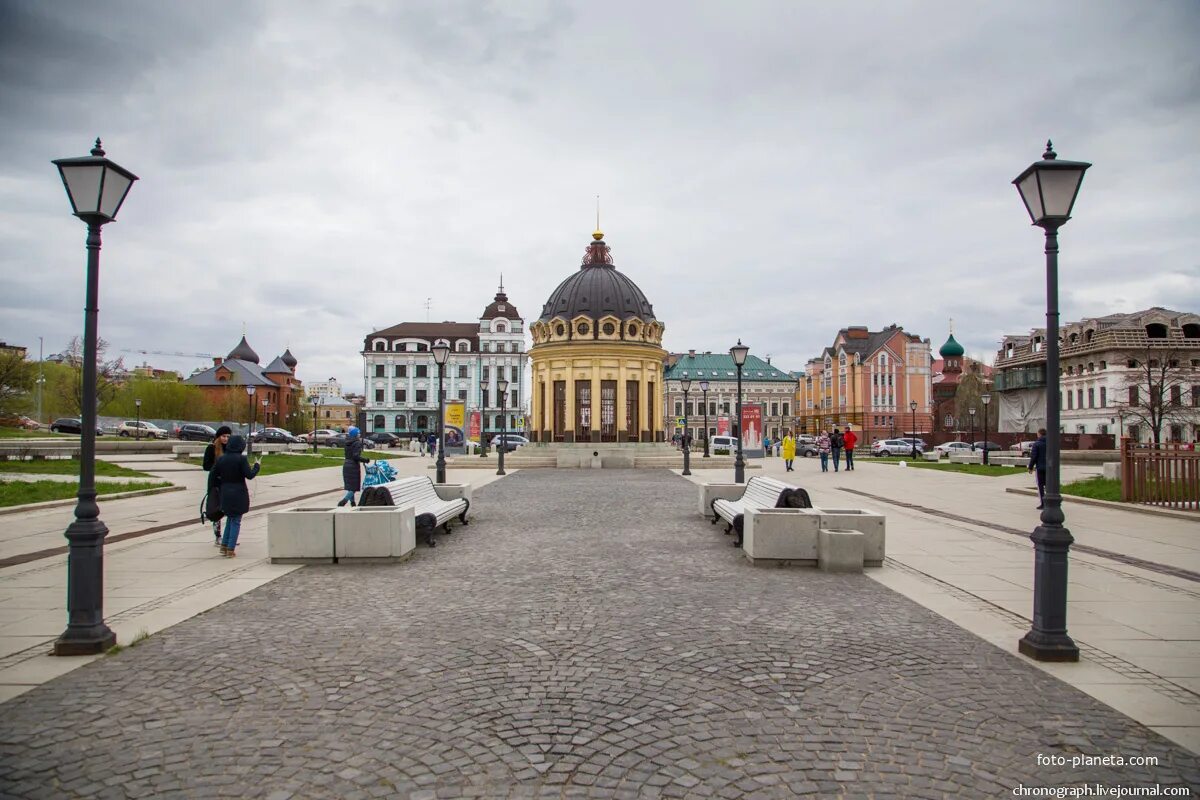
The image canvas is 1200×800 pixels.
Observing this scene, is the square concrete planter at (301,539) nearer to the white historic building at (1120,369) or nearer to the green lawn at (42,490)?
the green lawn at (42,490)

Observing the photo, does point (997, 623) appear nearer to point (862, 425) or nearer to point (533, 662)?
point (533, 662)

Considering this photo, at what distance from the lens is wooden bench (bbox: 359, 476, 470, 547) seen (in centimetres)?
1131

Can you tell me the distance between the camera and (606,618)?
7.31 meters

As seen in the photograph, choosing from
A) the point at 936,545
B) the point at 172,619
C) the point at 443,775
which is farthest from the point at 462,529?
the point at 443,775

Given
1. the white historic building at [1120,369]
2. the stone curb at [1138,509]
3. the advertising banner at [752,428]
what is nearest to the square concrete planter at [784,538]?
the stone curb at [1138,509]

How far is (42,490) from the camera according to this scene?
1769 cm

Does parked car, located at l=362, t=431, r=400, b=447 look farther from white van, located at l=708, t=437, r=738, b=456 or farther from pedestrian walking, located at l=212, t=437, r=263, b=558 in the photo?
pedestrian walking, located at l=212, t=437, r=263, b=558

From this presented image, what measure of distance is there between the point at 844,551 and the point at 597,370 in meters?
34.7

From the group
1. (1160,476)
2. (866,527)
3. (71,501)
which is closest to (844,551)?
(866,527)

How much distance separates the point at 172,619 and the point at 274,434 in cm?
6330

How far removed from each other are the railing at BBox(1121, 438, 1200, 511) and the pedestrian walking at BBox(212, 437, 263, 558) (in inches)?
713

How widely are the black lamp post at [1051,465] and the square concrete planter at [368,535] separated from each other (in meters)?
7.45

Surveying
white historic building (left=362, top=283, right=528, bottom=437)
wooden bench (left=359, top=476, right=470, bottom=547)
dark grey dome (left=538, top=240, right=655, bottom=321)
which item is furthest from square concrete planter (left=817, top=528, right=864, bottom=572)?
white historic building (left=362, top=283, right=528, bottom=437)

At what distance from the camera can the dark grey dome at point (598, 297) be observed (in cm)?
4609
